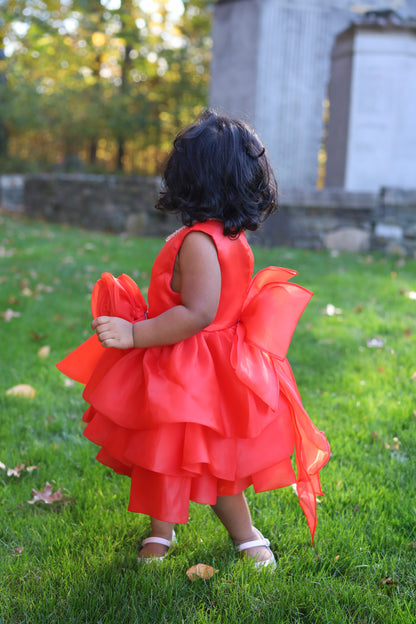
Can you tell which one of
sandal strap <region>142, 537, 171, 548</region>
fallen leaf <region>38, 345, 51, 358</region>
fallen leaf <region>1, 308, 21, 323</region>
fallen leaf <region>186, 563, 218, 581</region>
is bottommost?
fallen leaf <region>186, 563, 218, 581</region>

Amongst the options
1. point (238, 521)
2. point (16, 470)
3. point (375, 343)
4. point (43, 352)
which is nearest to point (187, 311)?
point (238, 521)

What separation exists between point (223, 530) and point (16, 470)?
837mm

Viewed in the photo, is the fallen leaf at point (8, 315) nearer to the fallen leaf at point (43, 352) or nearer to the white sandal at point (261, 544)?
the fallen leaf at point (43, 352)

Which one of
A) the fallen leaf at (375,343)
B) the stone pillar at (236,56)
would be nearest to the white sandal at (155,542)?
the fallen leaf at (375,343)

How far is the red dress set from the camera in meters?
1.53

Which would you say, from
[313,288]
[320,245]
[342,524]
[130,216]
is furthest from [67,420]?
[130,216]

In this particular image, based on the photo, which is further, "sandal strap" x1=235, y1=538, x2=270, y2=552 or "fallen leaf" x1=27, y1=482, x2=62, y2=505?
"fallen leaf" x1=27, y1=482, x2=62, y2=505

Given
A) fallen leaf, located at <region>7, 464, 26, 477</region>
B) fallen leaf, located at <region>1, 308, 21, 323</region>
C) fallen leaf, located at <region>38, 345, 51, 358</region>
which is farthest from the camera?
fallen leaf, located at <region>1, 308, 21, 323</region>

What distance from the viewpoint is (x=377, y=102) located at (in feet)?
25.7

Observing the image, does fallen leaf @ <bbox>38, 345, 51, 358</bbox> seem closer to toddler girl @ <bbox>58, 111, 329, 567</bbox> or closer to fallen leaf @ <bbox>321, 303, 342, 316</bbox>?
toddler girl @ <bbox>58, 111, 329, 567</bbox>

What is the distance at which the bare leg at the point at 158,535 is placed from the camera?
1.74 meters

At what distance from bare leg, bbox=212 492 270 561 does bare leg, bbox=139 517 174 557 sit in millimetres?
161

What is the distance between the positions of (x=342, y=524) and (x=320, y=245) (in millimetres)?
5803

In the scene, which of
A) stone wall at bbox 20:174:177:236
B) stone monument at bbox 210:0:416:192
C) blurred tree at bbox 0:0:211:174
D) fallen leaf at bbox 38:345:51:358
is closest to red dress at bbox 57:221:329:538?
fallen leaf at bbox 38:345:51:358
